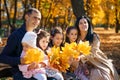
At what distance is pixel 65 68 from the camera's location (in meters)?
6.42

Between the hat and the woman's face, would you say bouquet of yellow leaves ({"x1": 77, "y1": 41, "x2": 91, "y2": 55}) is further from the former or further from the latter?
the hat

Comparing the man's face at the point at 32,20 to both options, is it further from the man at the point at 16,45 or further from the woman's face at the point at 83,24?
the woman's face at the point at 83,24

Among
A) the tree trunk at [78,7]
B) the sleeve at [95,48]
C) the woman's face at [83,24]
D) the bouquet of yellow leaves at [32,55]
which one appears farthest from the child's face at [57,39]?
the tree trunk at [78,7]

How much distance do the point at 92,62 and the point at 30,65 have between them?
185 centimetres

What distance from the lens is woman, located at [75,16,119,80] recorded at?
7.23 metres

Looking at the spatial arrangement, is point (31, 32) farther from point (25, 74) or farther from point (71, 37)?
point (71, 37)

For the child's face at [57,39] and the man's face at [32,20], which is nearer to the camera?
the man's face at [32,20]

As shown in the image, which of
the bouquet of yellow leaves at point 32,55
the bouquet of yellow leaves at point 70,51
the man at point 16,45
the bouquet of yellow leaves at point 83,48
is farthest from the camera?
the bouquet of yellow leaves at point 83,48

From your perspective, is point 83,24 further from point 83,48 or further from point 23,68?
point 23,68

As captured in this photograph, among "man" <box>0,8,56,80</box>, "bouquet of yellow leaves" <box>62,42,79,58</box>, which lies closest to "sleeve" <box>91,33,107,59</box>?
"bouquet of yellow leaves" <box>62,42,79,58</box>

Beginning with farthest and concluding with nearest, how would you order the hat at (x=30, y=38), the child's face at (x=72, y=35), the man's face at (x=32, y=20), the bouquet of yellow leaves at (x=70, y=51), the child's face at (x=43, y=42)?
the child's face at (x=72, y=35), the bouquet of yellow leaves at (x=70, y=51), the child's face at (x=43, y=42), the man's face at (x=32, y=20), the hat at (x=30, y=38)

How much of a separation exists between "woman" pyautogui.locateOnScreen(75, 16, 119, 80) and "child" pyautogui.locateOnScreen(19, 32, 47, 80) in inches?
58.8

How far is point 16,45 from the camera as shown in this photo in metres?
6.07

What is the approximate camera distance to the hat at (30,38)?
5829mm
